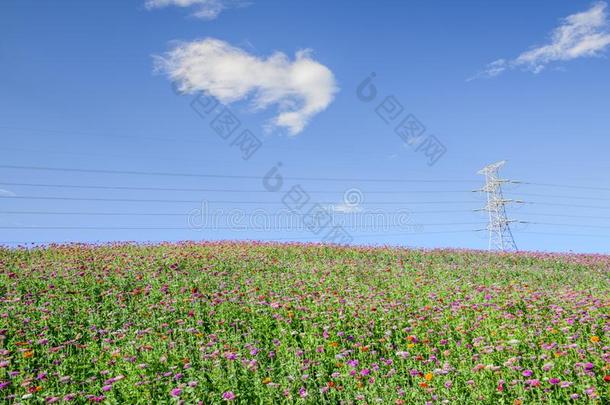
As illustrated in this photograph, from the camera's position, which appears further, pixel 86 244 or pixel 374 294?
pixel 86 244

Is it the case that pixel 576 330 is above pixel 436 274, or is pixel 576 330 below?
below

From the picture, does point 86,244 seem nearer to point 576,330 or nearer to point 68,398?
point 68,398

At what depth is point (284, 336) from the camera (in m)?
8.40

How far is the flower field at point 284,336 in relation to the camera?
242 inches

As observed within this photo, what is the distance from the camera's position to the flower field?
6137 mm

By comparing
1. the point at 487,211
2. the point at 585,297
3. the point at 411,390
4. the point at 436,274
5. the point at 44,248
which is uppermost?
the point at 487,211

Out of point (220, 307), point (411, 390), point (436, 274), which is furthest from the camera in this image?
point (436, 274)

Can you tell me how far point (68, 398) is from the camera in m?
5.70

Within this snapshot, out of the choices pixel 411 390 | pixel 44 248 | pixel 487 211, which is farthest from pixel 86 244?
pixel 487 211

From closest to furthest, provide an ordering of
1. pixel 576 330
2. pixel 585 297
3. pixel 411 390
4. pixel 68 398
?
pixel 68 398 < pixel 411 390 < pixel 576 330 < pixel 585 297

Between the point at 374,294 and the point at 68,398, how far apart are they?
7058 mm

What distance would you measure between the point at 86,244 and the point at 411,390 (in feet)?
57.8

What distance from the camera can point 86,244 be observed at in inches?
795

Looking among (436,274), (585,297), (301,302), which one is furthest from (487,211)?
(301,302)
